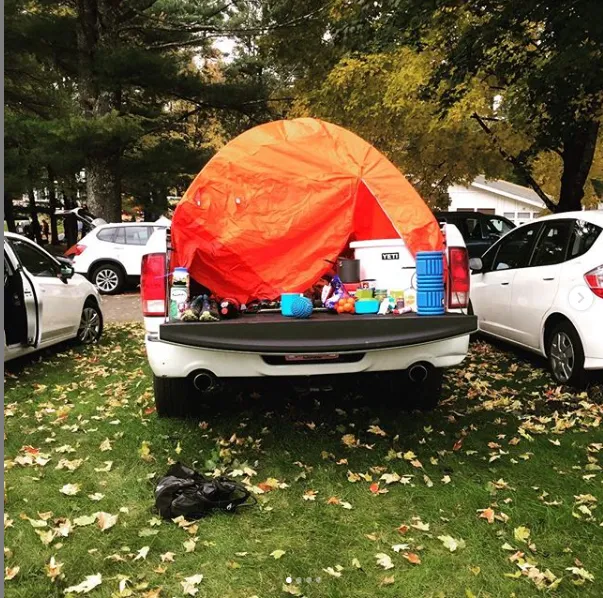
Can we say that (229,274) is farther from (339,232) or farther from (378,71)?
(378,71)

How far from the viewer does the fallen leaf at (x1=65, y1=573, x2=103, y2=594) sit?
2785 mm

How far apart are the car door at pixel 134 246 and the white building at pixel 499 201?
24854 millimetres

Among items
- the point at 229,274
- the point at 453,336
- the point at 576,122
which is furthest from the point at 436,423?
the point at 576,122

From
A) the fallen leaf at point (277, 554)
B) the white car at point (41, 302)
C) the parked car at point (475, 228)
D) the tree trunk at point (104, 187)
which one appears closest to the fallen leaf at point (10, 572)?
the fallen leaf at point (277, 554)

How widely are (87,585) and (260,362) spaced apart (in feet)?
5.34

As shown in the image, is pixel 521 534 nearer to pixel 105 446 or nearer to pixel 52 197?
pixel 105 446

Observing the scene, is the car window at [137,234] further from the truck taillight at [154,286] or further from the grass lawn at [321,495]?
the truck taillight at [154,286]

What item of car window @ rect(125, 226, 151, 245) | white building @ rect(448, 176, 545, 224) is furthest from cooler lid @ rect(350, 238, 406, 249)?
white building @ rect(448, 176, 545, 224)

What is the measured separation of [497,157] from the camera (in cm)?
1582

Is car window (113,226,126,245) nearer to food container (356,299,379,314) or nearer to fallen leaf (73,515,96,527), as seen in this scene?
food container (356,299,379,314)

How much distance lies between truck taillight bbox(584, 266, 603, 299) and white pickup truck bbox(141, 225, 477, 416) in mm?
1547

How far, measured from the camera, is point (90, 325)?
8500mm

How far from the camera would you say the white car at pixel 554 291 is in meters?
5.23

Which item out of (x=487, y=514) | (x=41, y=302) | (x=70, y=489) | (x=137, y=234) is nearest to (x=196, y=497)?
(x=70, y=489)
